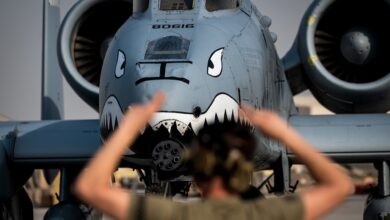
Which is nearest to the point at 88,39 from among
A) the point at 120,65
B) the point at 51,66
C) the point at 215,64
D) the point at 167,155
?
the point at 51,66

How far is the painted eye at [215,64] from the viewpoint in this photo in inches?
282

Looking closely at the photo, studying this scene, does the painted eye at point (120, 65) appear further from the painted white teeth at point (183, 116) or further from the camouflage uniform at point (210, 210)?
the camouflage uniform at point (210, 210)

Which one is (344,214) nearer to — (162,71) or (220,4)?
(220,4)

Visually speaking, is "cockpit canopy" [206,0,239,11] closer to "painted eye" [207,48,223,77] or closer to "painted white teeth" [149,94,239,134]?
"painted eye" [207,48,223,77]

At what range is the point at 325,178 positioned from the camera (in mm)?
2416

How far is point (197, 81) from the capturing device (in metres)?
6.94

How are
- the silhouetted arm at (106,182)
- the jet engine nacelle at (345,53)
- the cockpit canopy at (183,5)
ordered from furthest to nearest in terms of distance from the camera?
the jet engine nacelle at (345,53)
the cockpit canopy at (183,5)
the silhouetted arm at (106,182)

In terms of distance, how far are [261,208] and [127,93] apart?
4.71 meters

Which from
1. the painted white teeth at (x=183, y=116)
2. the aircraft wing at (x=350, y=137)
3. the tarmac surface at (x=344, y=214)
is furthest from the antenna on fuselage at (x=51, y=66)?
the tarmac surface at (x=344, y=214)

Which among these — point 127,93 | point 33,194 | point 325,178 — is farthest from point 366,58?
point 33,194

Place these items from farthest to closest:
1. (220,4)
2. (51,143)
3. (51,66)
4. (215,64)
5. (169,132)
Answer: (51,66) < (51,143) < (220,4) < (215,64) < (169,132)

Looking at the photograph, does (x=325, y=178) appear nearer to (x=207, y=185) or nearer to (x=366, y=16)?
(x=207, y=185)

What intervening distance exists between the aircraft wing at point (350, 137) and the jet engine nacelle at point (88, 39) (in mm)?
2486

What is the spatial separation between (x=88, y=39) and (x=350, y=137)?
3357 mm
